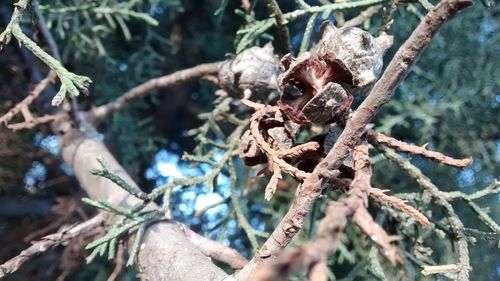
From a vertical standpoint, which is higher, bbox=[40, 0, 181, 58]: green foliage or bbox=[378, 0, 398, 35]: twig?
bbox=[378, 0, 398, 35]: twig

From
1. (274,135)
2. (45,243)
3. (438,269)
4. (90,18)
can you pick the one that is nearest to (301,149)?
(274,135)

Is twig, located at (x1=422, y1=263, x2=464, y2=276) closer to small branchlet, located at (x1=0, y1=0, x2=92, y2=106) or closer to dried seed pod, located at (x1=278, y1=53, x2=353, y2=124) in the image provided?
dried seed pod, located at (x1=278, y1=53, x2=353, y2=124)

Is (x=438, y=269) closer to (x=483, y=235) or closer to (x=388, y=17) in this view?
(x=483, y=235)

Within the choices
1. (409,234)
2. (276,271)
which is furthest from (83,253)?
(276,271)

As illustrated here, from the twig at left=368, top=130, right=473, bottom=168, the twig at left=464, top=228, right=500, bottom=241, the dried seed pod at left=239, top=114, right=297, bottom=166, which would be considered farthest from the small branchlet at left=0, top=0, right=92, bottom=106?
the twig at left=464, top=228, right=500, bottom=241

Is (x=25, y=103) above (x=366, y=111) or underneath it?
underneath

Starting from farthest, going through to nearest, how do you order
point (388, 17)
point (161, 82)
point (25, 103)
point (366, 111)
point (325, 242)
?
point (161, 82)
point (25, 103)
point (388, 17)
point (366, 111)
point (325, 242)

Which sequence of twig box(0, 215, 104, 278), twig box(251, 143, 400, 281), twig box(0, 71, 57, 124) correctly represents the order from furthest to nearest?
1. twig box(0, 71, 57, 124)
2. twig box(0, 215, 104, 278)
3. twig box(251, 143, 400, 281)

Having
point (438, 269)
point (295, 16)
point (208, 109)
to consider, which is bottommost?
point (208, 109)
